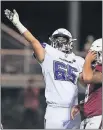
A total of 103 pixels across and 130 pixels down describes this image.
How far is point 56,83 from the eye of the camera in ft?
24.3

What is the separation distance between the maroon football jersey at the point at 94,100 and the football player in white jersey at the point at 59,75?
0.43 metres

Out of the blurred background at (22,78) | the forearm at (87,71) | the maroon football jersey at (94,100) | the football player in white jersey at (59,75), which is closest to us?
the forearm at (87,71)

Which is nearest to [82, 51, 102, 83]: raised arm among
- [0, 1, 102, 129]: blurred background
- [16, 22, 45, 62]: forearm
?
[16, 22, 45, 62]: forearm

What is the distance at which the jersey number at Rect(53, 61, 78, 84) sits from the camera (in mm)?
7434

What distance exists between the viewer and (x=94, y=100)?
702 cm

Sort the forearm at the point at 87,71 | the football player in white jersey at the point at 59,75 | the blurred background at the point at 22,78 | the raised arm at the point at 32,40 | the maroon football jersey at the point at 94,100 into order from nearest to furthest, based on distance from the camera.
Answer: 1. the forearm at the point at 87,71
2. the maroon football jersey at the point at 94,100
3. the raised arm at the point at 32,40
4. the football player in white jersey at the point at 59,75
5. the blurred background at the point at 22,78

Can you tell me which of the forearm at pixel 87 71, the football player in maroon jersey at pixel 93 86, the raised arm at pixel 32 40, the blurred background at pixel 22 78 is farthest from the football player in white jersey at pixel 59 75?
the blurred background at pixel 22 78

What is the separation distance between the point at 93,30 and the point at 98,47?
1398cm

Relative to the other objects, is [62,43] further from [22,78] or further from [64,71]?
[22,78]

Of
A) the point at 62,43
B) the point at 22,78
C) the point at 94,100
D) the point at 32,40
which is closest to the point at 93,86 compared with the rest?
the point at 94,100

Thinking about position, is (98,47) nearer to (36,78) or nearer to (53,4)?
(36,78)

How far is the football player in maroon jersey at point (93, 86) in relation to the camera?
270 inches

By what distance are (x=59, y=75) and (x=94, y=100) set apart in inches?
24.3

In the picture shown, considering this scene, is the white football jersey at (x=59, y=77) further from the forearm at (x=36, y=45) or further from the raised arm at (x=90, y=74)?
the raised arm at (x=90, y=74)
